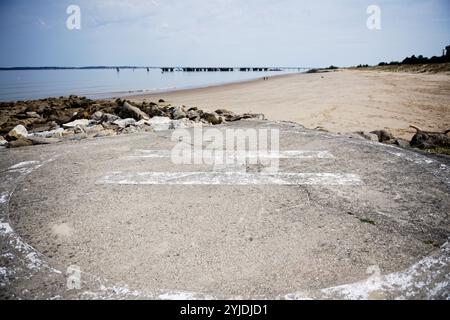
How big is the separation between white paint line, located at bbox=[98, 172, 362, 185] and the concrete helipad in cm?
3

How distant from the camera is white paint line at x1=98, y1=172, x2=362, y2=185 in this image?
3883 millimetres

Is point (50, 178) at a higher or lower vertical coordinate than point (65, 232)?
higher

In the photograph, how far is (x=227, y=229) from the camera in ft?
9.29

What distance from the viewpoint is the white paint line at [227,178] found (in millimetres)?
3883

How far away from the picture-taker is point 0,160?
5.12m

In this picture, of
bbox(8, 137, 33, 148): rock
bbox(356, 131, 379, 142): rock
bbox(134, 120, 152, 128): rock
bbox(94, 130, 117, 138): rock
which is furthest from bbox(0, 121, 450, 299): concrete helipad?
bbox(134, 120, 152, 128): rock

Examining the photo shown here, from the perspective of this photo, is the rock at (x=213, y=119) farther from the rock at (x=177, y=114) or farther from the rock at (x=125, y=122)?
the rock at (x=125, y=122)

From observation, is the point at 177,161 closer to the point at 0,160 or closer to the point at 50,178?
the point at 50,178

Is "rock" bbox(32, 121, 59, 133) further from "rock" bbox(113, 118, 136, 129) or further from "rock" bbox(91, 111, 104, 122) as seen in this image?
"rock" bbox(113, 118, 136, 129)

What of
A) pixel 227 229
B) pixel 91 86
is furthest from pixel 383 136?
pixel 91 86

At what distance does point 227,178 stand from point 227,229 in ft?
4.26

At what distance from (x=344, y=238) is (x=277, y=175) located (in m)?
1.60
